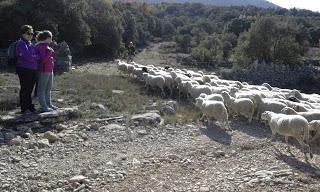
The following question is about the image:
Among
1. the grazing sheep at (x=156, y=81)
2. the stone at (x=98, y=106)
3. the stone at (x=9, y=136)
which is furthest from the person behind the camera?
the grazing sheep at (x=156, y=81)

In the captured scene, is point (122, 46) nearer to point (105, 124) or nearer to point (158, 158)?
point (105, 124)

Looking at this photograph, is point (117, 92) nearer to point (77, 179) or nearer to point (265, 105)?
point (265, 105)

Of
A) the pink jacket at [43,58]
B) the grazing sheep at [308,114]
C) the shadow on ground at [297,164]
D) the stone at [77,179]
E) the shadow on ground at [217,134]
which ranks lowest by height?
the shadow on ground at [217,134]

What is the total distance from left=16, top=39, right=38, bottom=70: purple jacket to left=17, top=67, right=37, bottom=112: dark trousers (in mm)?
154

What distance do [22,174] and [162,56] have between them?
42445 mm

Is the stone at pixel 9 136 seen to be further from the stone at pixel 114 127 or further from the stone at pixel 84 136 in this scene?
the stone at pixel 114 127

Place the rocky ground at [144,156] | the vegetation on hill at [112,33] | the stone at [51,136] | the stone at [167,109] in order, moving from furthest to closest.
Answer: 1. the vegetation on hill at [112,33]
2. the stone at [167,109]
3. the stone at [51,136]
4. the rocky ground at [144,156]

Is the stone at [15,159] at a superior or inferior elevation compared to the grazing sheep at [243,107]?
inferior

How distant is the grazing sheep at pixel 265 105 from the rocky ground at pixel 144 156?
597 millimetres

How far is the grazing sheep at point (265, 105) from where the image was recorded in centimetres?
1491

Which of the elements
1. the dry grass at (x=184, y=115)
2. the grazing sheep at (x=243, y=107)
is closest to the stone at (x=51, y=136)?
the dry grass at (x=184, y=115)

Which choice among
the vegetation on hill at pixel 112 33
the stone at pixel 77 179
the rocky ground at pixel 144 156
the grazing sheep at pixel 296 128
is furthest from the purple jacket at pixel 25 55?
the vegetation on hill at pixel 112 33

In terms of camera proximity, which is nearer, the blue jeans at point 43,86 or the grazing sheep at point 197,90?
the blue jeans at point 43,86

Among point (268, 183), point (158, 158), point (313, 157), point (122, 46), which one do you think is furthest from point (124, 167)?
point (122, 46)
